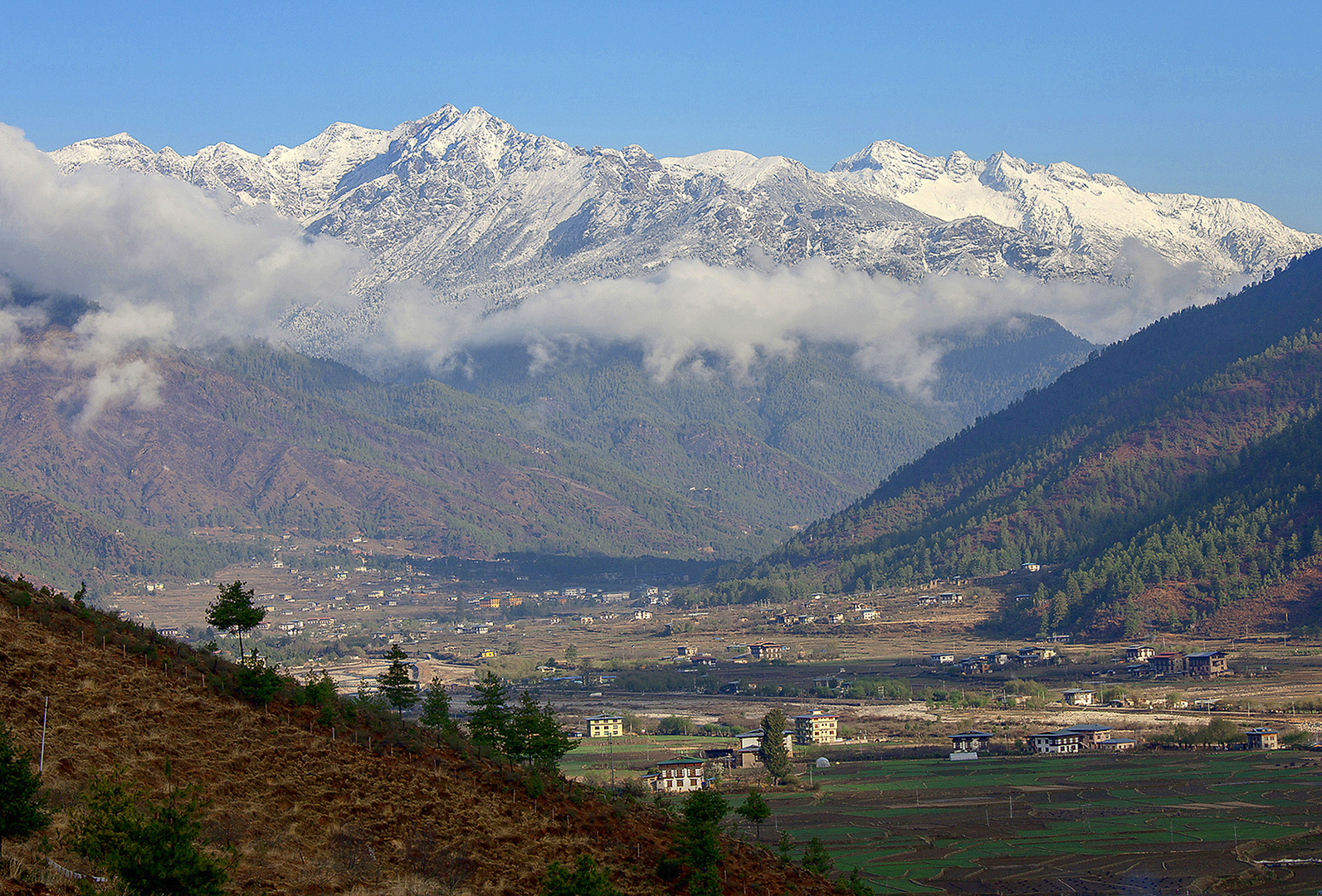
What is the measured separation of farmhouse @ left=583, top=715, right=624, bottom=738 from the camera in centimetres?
19012

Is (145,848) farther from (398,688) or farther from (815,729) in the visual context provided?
(815,729)

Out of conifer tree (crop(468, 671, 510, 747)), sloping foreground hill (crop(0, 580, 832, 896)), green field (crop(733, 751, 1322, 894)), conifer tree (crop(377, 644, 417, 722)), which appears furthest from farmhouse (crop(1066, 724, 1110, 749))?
sloping foreground hill (crop(0, 580, 832, 896))

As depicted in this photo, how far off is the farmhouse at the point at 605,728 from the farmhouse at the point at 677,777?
4584 centimetres

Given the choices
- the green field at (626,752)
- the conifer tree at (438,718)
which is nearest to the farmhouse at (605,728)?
the green field at (626,752)

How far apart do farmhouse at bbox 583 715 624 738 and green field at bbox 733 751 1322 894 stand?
35.5 meters

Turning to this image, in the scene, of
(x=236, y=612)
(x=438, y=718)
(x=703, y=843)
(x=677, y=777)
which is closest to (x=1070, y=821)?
(x=677, y=777)

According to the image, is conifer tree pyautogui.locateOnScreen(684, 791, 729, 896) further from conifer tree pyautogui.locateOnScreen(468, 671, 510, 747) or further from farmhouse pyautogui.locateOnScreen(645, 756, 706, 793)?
farmhouse pyautogui.locateOnScreen(645, 756, 706, 793)

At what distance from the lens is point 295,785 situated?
61406 mm

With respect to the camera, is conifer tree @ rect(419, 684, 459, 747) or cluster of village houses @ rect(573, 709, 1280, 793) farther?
cluster of village houses @ rect(573, 709, 1280, 793)

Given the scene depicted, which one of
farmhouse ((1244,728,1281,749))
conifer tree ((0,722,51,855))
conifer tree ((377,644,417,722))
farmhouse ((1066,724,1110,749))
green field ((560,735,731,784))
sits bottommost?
farmhouse ((1244,728,1281,749))

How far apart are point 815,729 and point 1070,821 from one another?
6247 centimetres

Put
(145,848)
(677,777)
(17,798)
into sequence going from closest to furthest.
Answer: (145,848) < (17,798) < (677,777)

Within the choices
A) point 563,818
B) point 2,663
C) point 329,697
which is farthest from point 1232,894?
point 2,663

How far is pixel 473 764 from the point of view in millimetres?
70875
